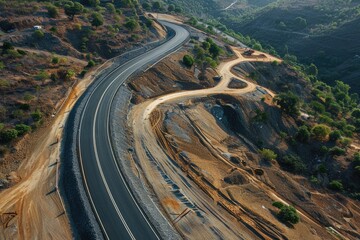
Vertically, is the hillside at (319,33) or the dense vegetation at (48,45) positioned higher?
the hillside at (319,33)

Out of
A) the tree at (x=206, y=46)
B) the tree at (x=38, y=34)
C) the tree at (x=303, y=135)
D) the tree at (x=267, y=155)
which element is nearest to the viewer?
the tree at (x=267, y=155)

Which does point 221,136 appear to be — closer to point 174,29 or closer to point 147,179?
point 147,179

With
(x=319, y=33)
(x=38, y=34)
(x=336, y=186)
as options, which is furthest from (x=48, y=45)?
(x=319, y=33)

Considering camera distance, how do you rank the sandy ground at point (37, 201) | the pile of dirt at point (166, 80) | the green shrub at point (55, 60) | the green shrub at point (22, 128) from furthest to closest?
1. the pile of dirt at point (166, 80)
2. the green shrub at point (55, 60)
3. the green shrub at point (22, 128)
4. the sandy ground at point (37, 201)

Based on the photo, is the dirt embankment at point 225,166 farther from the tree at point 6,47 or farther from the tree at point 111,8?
the tree at point 111,8

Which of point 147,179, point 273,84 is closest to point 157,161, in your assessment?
point 147,179

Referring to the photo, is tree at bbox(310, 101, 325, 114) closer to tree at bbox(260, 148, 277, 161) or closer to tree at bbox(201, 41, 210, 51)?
tree at bbox(260, 148, 277, 161)

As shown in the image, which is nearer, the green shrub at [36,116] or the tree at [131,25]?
the green shrub at [36,116]

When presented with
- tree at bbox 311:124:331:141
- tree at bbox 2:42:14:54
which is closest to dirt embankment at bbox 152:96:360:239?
tree at bbox 311:124:331:141

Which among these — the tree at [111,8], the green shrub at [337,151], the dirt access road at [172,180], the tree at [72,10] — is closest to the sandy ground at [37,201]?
the dirt access road at [172,180]

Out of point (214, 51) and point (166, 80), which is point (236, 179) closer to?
point (166, 80)
